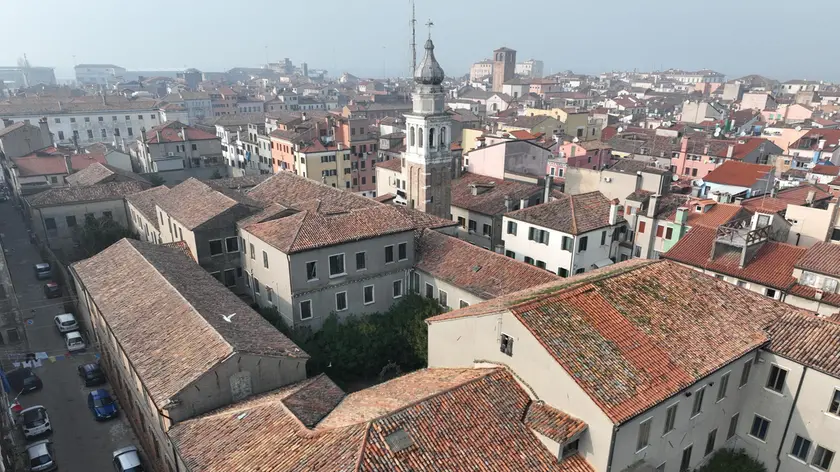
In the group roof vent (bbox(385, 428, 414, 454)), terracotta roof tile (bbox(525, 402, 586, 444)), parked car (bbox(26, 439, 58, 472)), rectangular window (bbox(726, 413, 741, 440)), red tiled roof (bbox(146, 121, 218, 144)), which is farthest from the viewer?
red tiled roof (bbox(146, 121, 218, 144))

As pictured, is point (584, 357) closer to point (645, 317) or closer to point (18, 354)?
point (645, 317)

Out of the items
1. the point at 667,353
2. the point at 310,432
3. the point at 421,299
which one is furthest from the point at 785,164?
the point at 310,432

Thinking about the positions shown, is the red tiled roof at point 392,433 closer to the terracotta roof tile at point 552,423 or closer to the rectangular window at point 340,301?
the terracotta roof tile at point 552,423

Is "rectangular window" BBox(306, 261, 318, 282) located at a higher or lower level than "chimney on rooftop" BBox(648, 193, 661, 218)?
lower

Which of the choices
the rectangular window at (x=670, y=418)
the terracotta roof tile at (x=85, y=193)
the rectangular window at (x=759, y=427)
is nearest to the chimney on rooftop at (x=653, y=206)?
the rectangular window at (x=759, y=427)

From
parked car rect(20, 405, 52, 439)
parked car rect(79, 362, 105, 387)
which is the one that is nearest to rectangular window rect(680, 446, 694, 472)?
parked car rect(20, 405, 52, 439)

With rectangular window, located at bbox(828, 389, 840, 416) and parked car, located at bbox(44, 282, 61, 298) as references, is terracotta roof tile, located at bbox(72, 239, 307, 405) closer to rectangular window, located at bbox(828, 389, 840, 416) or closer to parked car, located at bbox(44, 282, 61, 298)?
parked car, located at bbox(44, 282, 61, 298)
